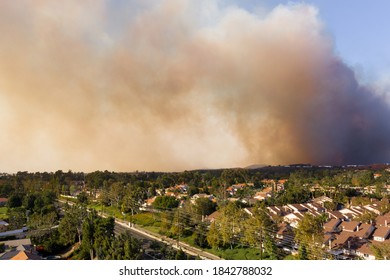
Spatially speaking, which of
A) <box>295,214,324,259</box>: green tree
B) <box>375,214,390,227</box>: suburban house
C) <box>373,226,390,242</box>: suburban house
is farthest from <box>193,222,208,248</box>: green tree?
<box>375,214,390,227</box>: suburban house

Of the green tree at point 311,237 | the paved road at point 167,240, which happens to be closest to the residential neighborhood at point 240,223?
the green tree at point 311,237

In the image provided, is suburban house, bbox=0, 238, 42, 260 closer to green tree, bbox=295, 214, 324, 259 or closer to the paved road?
the paved road

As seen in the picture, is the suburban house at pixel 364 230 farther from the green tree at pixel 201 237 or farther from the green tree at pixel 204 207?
the green tree at pixel 204 207

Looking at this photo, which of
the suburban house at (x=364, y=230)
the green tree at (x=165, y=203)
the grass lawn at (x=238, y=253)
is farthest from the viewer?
the green tree at (x=165, y=203)

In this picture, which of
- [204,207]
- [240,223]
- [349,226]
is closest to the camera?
[240,223]

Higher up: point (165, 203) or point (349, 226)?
point (165, 203)

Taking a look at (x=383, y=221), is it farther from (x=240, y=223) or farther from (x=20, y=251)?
(x=20, y=251)

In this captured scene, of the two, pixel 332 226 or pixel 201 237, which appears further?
pixel 332 226

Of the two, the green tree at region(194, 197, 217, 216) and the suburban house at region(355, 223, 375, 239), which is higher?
the green tree at region(194, 197, 217, 216)

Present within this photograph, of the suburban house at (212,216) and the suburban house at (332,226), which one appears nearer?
the suburban house at (332,226)

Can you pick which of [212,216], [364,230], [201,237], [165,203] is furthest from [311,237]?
[165,203]

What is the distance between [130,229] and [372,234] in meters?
8.59
